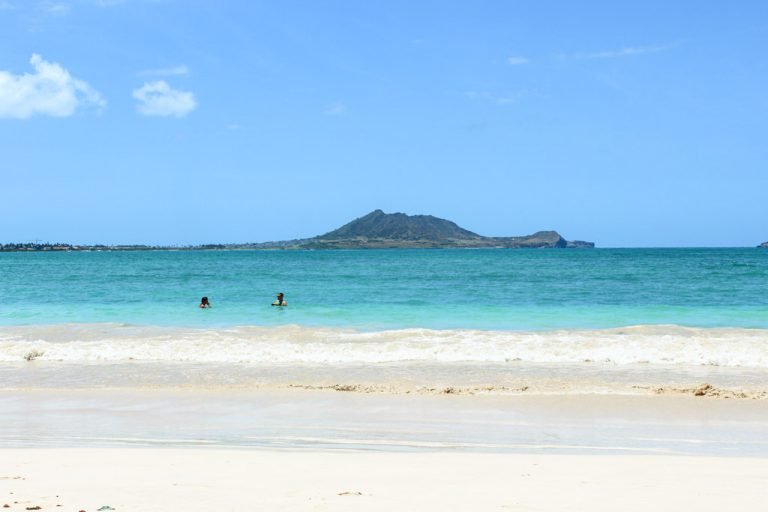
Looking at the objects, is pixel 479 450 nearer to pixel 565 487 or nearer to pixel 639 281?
pixel 565 487

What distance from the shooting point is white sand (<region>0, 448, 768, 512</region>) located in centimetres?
615

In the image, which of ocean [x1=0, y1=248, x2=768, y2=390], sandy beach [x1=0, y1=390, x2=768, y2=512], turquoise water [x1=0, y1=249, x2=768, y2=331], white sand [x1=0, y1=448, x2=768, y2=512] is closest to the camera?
white sand [x1=0, y1=448, x2=768, y2=512]

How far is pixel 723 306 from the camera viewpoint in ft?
98.6

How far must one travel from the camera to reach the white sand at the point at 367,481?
615 cm

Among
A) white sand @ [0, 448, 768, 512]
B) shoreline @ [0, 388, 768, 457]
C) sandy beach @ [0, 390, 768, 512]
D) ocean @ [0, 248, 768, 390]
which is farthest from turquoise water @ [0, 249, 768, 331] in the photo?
white sand @ [0, 448, 768, 512]

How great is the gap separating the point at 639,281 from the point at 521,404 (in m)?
40.0

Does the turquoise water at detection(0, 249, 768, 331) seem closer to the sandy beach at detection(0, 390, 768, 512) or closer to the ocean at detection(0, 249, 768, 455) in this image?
the ocean at detection(0, 249, 768, 455)

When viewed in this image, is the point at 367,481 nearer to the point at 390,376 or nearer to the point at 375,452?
the point at 375,452

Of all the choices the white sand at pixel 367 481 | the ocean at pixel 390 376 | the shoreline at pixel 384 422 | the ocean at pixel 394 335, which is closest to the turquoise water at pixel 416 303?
the ocean at pixel 394 335

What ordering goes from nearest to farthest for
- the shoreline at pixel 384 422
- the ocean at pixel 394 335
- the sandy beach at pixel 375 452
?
the sandy beach at pixel 375 452, the shoreline at pixel 384 422, the ocean at pixel 394 335

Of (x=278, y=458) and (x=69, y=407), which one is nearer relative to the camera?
(x=278, y=458)

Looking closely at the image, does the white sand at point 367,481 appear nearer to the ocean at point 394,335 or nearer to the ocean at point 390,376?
the ocean at point 390,376

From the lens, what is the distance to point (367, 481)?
6895 millimetres

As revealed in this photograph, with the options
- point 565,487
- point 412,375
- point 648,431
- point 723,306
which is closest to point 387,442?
point 565,487
